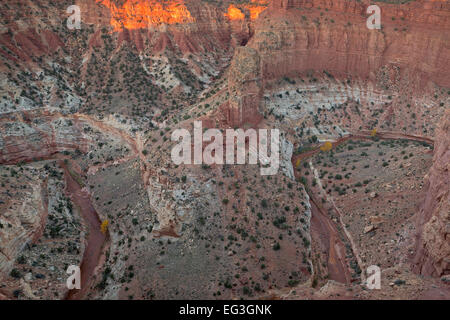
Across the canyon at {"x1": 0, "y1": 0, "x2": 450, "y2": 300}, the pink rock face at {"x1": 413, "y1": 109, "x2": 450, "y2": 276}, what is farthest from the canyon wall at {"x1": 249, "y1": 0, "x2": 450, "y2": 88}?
the pink rock face at {"x1": 413, "y1": 109, "x2": 450, "y2": 276}

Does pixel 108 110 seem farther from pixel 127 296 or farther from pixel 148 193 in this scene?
pixel 127 296

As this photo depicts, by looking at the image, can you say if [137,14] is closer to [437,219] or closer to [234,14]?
[234,14]

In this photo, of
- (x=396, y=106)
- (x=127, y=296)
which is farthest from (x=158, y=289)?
(x=396, y=106)

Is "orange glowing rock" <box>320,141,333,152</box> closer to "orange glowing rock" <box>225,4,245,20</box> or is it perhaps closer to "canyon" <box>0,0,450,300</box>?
"canyon" <box>0,0,450,300</box>

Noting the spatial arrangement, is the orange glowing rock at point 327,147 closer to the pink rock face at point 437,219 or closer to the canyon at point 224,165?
the canyon at point 224,165

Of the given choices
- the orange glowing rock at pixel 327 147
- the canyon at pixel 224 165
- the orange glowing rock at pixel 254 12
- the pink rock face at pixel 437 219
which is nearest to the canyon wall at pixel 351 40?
the canyon at pixel 224 165

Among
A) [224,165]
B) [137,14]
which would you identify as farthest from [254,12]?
[224,165]
